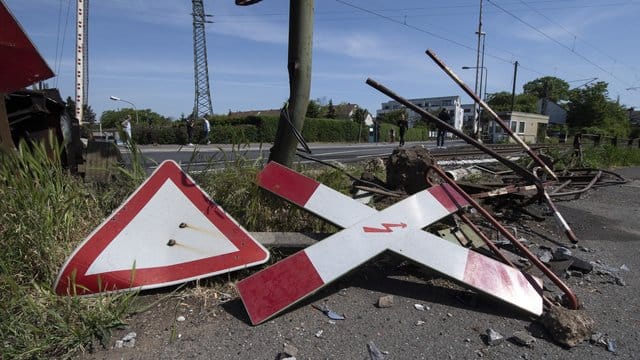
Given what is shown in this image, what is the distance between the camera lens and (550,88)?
374ft

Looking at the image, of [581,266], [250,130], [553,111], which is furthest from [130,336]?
[553,111]

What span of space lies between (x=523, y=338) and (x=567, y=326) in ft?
0.87

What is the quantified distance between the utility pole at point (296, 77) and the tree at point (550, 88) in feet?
382

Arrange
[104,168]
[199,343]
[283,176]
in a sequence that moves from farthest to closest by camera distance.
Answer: [104,168]
[283,176]
[199,343]

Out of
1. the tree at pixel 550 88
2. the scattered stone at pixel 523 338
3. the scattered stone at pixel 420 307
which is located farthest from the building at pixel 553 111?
the scattered stone at pixel 523 338

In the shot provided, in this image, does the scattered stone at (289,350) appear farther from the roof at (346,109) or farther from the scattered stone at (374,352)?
the roof at (346,109)

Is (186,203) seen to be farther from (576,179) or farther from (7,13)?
(576,179)

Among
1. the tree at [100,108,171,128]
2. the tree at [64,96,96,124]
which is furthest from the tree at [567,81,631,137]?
the tree at [64,96,96,124]

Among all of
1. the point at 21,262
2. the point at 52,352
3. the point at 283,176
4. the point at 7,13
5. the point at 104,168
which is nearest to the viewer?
the point at 52,352

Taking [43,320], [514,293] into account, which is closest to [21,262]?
[43,320]

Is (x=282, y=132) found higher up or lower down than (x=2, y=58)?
lower down

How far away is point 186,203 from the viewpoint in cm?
312

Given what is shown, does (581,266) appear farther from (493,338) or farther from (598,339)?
(493,338)

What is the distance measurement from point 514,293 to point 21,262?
3.26 meters
